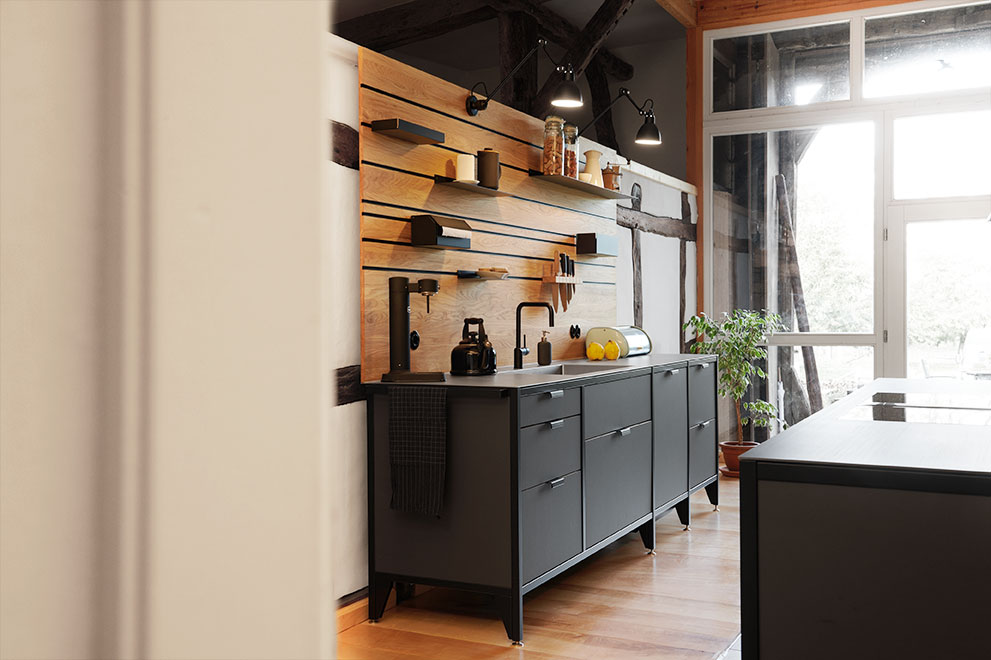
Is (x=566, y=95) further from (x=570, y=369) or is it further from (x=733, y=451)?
(x=733, y=451)

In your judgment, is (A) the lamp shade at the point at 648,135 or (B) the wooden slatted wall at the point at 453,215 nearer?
(B) the wooden slatted wall at the point at 453,215

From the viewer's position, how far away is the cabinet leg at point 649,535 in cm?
420

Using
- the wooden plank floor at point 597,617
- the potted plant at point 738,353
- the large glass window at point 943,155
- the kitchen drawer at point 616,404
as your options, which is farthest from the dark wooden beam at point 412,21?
the wooden plank floor at point 597,617

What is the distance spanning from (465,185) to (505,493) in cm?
142

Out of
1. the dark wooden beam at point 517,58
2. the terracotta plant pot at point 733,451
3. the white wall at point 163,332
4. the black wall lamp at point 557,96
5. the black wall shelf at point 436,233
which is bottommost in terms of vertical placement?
the terracotta plant pot at point 733,451

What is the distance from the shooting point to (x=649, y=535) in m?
4.21

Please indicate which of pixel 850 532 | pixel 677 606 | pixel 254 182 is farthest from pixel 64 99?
pixel 677 606

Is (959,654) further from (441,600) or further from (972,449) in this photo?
(441,600)

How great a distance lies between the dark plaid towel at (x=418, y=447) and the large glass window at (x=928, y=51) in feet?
16.5

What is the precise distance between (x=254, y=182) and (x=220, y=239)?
22mm

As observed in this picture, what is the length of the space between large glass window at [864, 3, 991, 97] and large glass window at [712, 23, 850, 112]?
0.21 metres

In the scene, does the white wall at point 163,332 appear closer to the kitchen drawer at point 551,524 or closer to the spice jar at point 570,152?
the kitchen drawer at point 551,524

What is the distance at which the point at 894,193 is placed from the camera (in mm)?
6391

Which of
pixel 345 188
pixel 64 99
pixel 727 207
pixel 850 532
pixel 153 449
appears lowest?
pixel 850 532
